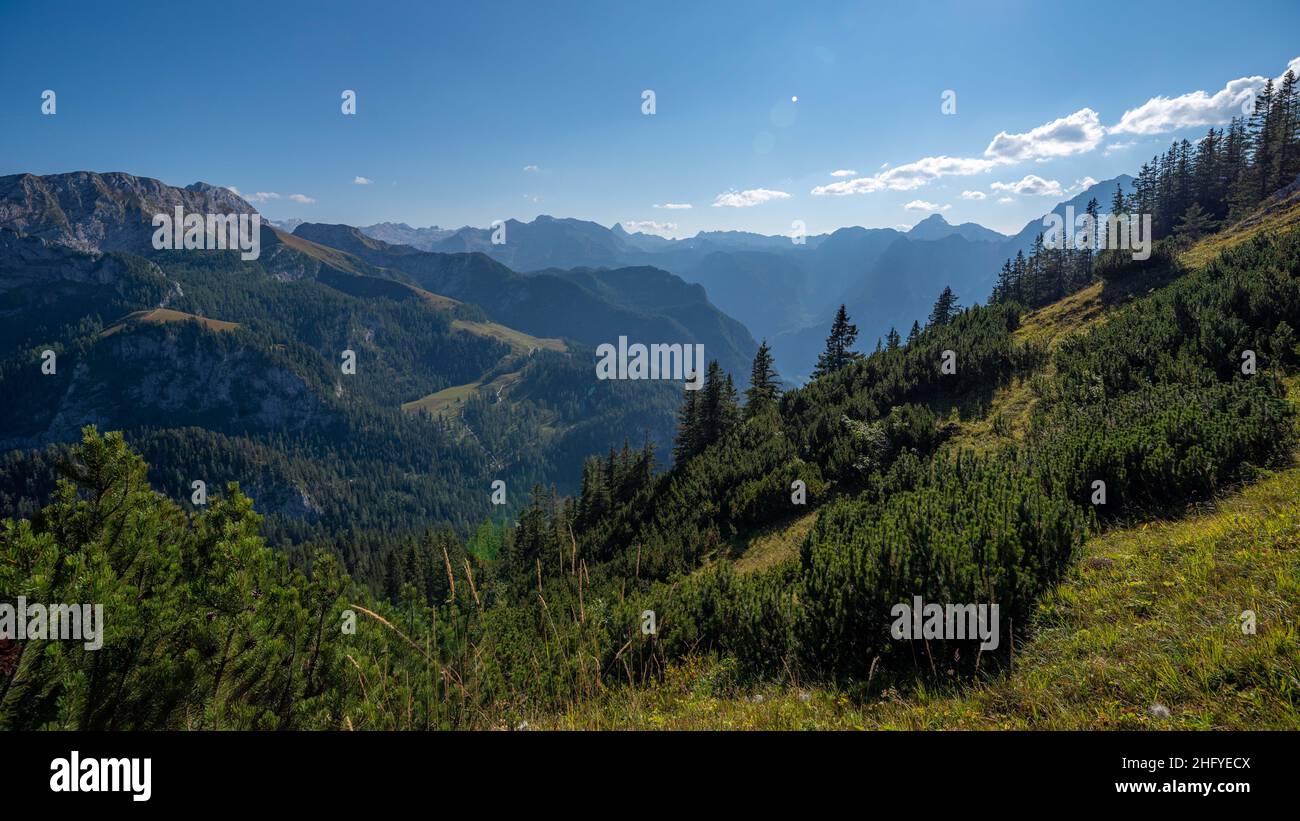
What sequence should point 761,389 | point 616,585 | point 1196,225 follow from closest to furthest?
point 616,585 → point 761,389 → point 1196,225

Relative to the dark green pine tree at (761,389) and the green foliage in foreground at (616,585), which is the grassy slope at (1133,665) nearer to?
the green foliage in foreground at (616,585)

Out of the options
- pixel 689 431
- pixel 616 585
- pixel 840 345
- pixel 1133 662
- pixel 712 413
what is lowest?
pixel 616 585

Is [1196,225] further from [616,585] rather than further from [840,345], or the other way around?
[616,585]

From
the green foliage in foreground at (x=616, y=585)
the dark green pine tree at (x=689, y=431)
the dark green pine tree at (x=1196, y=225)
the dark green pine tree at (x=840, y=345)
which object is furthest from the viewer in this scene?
the dark green pine tree at (x=1196, y=225)

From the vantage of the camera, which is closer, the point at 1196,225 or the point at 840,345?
the point at 840,345

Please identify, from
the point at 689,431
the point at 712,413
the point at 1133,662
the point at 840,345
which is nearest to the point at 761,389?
the point at 712,413

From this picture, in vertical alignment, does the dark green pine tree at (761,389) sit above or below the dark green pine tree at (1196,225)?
below

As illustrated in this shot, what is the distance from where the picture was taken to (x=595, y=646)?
642cm

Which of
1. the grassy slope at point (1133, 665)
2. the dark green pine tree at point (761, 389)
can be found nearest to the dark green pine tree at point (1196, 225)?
the dark green pine tree at point (761, 389)

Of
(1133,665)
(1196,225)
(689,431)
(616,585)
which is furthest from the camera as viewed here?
(1196,225)

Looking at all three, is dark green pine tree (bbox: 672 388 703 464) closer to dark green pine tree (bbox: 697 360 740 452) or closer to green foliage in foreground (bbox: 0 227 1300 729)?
dark green pine tree (bbox: 697 360 740 452)
